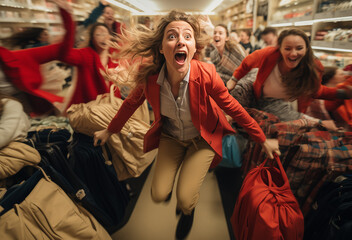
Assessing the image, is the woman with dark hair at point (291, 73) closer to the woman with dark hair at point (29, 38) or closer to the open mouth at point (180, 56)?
the open mouth at point (180, 56)

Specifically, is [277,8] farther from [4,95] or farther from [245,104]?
[4,95]

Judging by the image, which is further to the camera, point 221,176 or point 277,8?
point 277,8

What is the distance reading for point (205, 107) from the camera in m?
1.20

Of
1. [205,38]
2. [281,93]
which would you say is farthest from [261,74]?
[205,38]

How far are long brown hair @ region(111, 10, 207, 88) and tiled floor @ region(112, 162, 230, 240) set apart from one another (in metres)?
1.16

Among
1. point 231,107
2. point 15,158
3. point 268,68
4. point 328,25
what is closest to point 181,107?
point 231,107

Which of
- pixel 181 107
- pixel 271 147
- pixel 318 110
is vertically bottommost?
pixel 271 147

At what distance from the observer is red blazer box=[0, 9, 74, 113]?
985 mm

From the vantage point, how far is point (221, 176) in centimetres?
204

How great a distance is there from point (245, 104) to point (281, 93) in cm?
27

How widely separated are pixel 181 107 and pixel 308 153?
31.0 inches

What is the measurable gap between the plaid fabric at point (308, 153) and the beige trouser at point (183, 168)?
0.47 m

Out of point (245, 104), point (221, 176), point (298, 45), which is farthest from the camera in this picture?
point (221, 176)

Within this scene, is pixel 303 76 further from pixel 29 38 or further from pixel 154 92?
pixel 29 38
